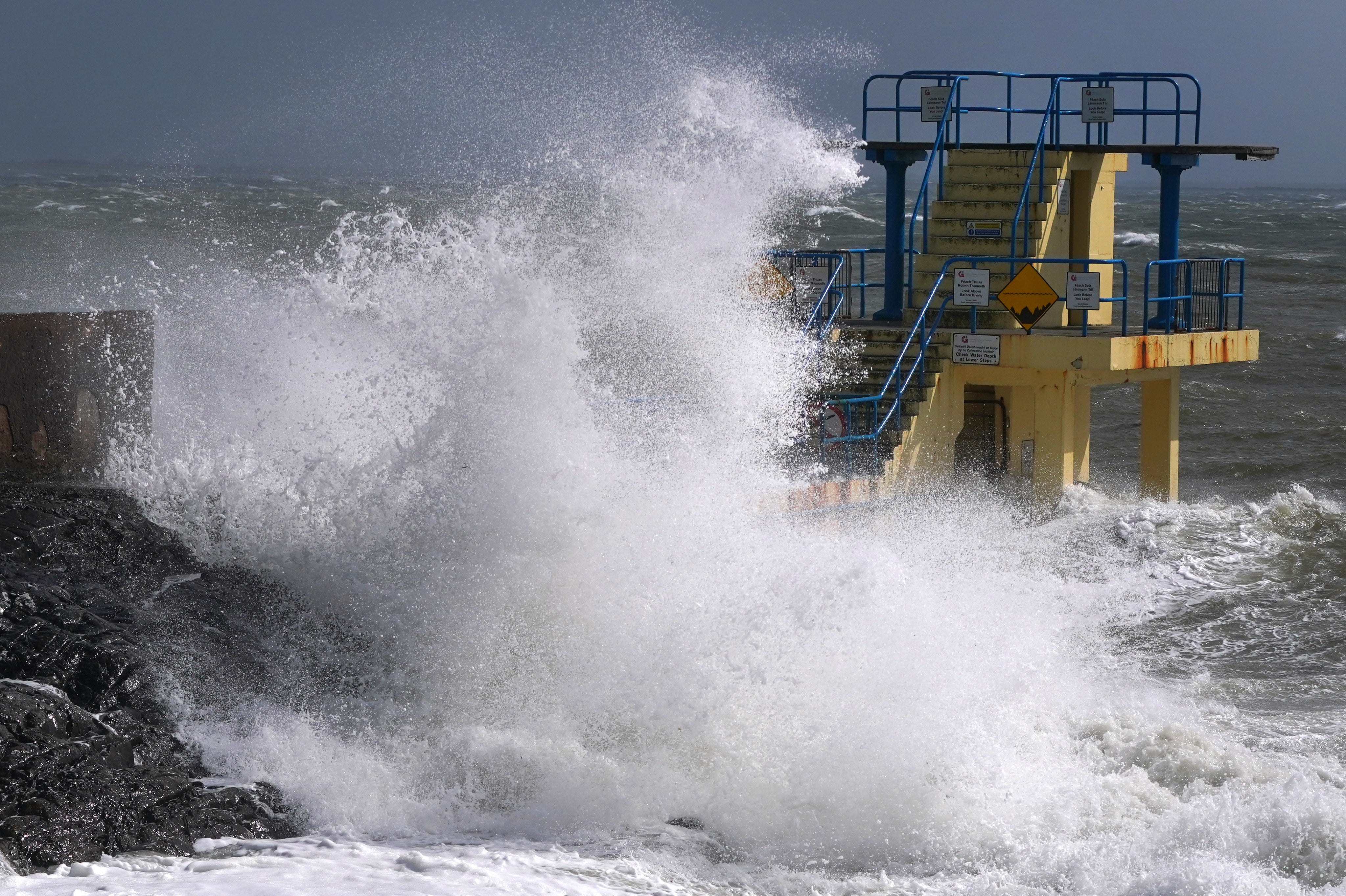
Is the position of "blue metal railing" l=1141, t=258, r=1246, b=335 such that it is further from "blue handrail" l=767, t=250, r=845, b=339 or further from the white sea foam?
the white sea foam

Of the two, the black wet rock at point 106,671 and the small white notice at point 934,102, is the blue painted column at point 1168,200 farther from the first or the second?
the black wet rock at point 106,671

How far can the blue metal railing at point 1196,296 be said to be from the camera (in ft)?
49.6

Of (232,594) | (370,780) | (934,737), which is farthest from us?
(232,594)

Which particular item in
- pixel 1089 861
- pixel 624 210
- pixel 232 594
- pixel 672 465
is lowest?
pixel 1089 861

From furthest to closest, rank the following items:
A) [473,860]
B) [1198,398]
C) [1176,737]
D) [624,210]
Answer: [1198,398] → [624,210] → [1176,737] → [473,860]

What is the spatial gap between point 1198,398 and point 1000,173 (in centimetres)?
1001

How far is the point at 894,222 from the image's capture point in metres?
16.6

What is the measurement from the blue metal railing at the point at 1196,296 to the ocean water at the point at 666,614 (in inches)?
77.0

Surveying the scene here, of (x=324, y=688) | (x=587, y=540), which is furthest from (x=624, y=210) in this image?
(x=324, y=688)

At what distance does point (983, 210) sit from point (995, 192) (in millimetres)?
219

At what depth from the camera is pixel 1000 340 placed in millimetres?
14930

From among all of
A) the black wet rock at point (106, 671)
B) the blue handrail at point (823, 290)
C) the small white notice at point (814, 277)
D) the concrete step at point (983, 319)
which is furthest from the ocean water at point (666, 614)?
the concrete step at point (983, 319)

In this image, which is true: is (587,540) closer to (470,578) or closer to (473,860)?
(470,578)

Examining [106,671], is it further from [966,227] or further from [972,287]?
[966,227]
